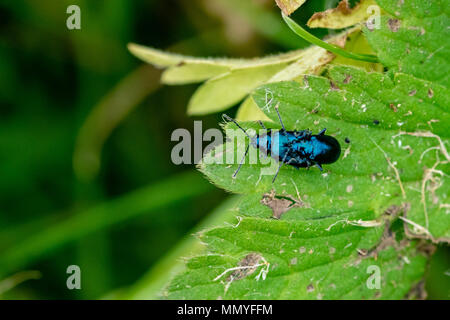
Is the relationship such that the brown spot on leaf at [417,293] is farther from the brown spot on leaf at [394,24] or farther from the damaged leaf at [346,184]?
the brown spot on leaf at [394,24]

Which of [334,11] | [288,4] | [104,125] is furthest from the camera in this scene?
[104,125]

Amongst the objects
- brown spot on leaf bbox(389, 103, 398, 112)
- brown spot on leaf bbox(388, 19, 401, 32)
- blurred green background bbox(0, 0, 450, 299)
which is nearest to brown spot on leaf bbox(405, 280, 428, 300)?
brown spot on leaf bbox(389, 103, 398, 112)

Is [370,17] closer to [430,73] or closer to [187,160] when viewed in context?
[430,73]

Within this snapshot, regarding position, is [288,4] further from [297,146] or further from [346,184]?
[346,184]

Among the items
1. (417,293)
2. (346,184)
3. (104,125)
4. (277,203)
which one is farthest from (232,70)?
(104,125)

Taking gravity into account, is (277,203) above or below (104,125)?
below

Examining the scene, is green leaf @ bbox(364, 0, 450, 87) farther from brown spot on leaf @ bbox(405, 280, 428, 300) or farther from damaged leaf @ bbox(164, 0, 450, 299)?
brown spot on leaf @ bbox(405, 280, 428, 300)
